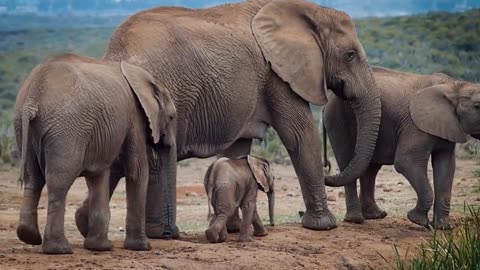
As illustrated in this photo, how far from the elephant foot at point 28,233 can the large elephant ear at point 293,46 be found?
347 cm

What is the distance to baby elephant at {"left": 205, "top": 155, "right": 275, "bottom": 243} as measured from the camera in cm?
1277

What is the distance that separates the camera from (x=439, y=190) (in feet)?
47.5

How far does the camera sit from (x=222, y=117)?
44.8ft

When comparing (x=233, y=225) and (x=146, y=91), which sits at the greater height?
(x=146, y=91)

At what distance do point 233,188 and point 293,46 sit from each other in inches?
82.5

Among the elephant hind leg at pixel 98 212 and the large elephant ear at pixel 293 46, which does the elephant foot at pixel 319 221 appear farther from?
the elephant hind leg at pixel 98 212

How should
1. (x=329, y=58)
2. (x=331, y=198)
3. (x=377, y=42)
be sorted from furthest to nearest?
(x=377, y=42) → (x=331, y=198) → (x=329, y=58)

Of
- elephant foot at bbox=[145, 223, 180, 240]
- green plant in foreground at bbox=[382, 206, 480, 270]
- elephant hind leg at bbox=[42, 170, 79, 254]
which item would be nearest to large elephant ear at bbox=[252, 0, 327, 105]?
elephant foot at bbox=[145, 223, 180, 240]

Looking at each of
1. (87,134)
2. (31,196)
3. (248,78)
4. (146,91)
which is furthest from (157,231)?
(87,134)

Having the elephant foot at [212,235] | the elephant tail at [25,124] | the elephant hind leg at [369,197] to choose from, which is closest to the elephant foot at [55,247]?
the elephant tail at [25,124]

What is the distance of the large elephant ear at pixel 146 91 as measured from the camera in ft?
39.5

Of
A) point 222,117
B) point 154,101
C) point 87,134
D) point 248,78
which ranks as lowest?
point 87,134

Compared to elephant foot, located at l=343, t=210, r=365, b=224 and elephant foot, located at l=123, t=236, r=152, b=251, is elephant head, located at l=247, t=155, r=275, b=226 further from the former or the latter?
elephant foot, located at l=343, t=210, r=365, b=224

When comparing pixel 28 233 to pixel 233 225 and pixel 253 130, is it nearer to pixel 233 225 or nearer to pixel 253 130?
pixel 233 225
